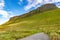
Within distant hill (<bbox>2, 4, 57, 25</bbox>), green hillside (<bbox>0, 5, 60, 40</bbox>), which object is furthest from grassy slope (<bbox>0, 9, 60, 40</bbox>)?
distant hill (<bbox>2, 4, 57, 25</bbox>)

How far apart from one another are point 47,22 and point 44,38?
1.55ft

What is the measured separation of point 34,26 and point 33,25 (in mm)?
39

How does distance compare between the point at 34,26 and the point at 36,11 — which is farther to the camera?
the point at 36,11

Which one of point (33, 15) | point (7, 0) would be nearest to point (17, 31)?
point (33, 15)

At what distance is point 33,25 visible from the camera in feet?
15.8

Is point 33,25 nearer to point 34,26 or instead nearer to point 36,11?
point 34,26

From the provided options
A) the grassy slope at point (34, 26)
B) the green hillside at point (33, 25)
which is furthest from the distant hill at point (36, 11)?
the grassy slope at point (34, 26)

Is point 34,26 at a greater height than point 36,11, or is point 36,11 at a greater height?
point 36,11

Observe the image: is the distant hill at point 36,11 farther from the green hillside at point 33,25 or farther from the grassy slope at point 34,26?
the grassy slope at point 34,26

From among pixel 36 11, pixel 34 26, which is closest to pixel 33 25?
pixel 34 26

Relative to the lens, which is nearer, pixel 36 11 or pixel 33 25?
pixel 33 25

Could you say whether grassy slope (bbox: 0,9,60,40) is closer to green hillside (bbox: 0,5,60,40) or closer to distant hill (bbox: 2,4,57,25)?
green hillside (bbox: 0,5,60,40)

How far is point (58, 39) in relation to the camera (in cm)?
459

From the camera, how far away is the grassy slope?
4.70 m
